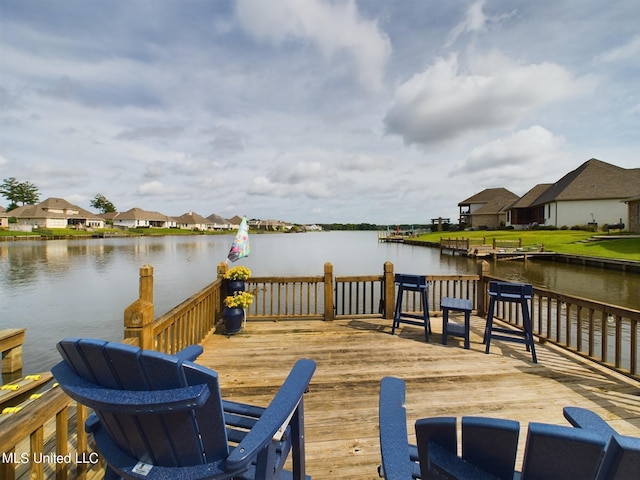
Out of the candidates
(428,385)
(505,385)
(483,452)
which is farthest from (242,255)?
(483,452)

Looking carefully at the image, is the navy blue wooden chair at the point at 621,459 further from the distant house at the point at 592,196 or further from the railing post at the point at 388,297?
the distant house at the point at 592,196

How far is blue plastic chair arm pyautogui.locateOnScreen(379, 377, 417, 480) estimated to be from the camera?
1006mm

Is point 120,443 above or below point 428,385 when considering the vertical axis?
above

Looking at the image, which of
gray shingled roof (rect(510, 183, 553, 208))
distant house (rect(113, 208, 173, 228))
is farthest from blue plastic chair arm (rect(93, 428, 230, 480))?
distant house (rect(113, 208, 173, 228))

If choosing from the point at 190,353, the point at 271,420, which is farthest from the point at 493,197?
the point at 271,420

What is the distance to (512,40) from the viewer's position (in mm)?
6809

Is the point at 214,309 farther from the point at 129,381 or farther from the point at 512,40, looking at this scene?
the point at 512,40

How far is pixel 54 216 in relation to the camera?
208ft

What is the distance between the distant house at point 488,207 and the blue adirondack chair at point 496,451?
160 feet

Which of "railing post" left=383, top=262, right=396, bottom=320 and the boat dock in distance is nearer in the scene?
"railing post" left=383, top=262, right=396, bottom=320

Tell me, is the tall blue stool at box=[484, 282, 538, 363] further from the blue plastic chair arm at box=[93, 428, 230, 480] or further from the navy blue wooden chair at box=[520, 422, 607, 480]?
the blue plastic chair arm at box=[93, 428, 230, 480]

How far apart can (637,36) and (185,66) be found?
10.7 meters

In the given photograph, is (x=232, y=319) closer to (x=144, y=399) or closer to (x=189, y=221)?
(x=144, y=399)

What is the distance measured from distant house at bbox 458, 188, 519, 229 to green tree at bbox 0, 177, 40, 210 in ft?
311
